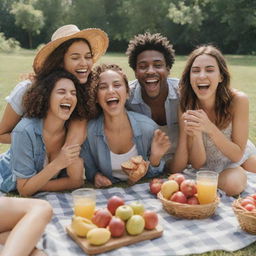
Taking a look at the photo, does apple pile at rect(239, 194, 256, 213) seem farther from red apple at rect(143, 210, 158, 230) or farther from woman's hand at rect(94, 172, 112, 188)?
woman's hand at rect(94, 172, 112, 188)

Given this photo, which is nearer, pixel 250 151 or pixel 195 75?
pixel 195 75

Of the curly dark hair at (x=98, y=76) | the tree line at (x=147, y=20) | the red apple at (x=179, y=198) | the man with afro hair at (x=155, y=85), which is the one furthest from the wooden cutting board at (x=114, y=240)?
the tree line at (x=147, y=20)

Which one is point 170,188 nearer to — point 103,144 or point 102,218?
point 102,218

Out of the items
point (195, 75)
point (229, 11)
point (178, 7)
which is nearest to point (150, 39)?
point (195, 75)

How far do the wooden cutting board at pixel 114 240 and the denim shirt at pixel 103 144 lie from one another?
149 centimetres

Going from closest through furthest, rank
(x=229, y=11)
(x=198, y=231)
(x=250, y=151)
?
1. (x=198, y=231)
2. (x=250, y=151)
3. (x=229, y=11)

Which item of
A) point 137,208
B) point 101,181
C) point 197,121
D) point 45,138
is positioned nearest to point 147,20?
point 101,181

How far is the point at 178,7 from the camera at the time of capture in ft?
183

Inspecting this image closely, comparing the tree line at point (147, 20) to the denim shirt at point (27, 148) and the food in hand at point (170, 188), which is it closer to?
the denim shirt at point (27, 148)

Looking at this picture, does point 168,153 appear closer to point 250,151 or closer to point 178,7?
point 250,151

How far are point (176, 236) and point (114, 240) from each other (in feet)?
1.99

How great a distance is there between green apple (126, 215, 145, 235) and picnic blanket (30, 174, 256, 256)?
122mm

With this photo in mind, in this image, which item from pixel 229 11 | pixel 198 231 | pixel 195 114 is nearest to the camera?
pixel 198 231

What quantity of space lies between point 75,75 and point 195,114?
5.02 feet
